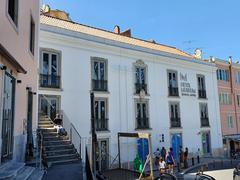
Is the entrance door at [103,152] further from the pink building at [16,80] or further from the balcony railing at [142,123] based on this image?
the pink building at [16,80]

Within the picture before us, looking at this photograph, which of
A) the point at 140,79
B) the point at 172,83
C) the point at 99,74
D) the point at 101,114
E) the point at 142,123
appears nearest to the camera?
the point at 101,114

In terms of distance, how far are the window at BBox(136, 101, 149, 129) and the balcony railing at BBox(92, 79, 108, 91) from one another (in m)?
3.39

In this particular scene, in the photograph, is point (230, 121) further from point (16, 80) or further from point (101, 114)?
point (16, 80)

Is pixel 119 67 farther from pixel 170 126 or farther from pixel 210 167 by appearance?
pixel 210 167

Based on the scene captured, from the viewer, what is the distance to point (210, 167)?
38.0 ft

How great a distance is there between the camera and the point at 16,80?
889 cm

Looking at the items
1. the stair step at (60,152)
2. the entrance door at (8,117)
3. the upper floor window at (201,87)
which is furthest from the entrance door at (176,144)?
the entrance door at (8,117)

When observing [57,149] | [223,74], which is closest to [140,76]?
[57,149]

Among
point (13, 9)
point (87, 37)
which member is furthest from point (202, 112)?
point (13, 9)

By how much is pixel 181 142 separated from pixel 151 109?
15.2ft

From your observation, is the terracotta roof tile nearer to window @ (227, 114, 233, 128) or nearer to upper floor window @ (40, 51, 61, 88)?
upper floor window @ (40, 51, 61, 88)

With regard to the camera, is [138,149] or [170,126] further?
[170,126]

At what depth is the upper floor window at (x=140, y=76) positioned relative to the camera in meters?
22.4

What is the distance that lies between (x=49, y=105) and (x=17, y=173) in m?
10.7
